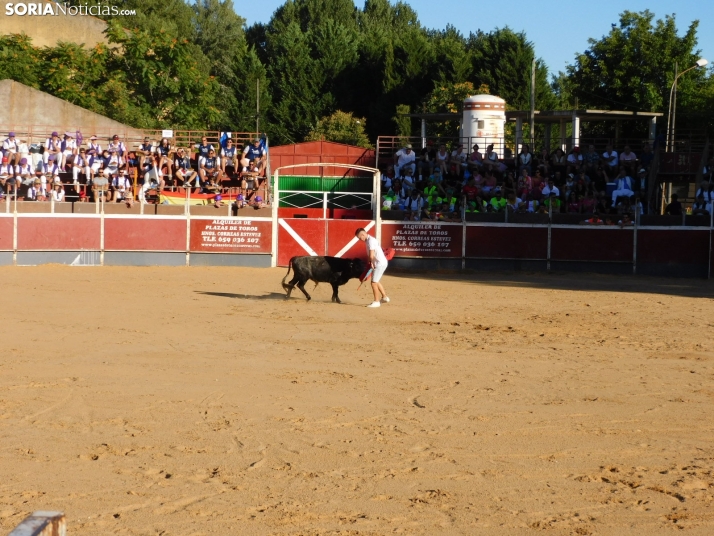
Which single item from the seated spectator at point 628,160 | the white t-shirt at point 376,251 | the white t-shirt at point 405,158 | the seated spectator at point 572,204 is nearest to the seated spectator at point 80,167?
the white t-shirt at point 405,158

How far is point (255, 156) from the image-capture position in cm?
2959

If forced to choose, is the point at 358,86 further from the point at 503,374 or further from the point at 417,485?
the point at 417,485

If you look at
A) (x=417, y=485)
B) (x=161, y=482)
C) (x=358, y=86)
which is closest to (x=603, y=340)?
(x=417, y=485)

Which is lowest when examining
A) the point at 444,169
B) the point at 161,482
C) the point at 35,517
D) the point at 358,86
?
the point at 161,482

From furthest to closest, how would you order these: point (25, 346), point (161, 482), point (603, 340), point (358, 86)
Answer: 1. point (358, 86)
2. point (603, 340)
3. point (25, 346)
4. point (161, 482)

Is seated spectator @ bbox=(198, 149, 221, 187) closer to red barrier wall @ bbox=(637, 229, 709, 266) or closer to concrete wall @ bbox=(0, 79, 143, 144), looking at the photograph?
concrete wall @ bbox=(0, 79, 143, 144)

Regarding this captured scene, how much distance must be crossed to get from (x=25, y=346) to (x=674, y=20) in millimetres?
44459

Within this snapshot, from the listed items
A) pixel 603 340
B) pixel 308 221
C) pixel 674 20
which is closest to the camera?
pixel 603 340

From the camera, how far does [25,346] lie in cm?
1231

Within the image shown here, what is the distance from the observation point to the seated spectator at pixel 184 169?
2816 centimetres

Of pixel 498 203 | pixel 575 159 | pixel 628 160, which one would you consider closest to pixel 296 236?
pixel 498 203

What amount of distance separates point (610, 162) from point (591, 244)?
16.0 ft

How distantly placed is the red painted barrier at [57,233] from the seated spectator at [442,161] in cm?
1053

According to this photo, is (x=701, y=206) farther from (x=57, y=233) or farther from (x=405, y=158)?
(x=57, y=233)
